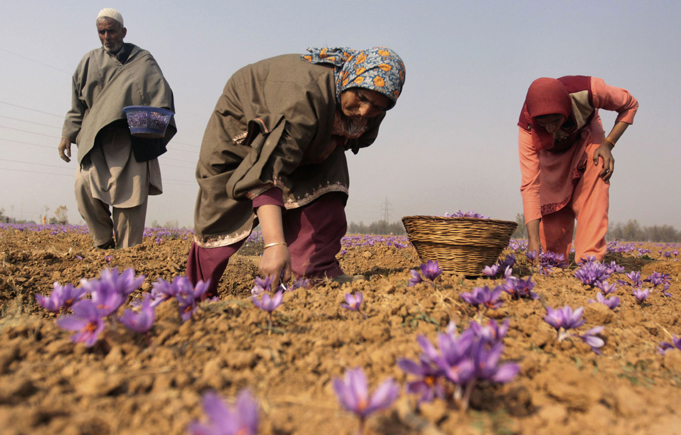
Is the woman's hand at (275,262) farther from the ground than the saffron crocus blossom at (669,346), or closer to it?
farther from the ground

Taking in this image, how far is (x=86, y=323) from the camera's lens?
1.04 meters

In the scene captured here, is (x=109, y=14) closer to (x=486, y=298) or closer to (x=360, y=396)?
(x=486, y=298)

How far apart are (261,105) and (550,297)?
200 centimetres

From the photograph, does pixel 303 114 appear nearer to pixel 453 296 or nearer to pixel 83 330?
pixel 453 296

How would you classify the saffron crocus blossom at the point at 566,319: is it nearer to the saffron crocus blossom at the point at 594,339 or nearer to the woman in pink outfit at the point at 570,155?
the saffron crocus blossom at the point at 594,339

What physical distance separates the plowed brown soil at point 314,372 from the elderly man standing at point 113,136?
386 cm

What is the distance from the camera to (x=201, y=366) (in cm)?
104

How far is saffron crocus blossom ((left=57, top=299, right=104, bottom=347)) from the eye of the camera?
1.02 m

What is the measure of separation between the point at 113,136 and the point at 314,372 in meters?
4.71

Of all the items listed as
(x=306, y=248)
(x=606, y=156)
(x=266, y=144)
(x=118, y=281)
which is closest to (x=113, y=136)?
(x=306, y=248)

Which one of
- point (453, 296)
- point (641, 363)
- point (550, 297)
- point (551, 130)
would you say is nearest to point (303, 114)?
point (453, 296)

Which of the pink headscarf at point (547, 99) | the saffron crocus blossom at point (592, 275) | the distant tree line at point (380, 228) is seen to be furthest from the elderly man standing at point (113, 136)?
the distant tree line at point (380, 228)

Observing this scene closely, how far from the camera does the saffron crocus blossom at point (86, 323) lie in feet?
3.34

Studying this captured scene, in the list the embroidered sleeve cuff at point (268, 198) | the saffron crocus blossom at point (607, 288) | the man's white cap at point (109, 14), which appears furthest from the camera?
the man's white cap at point (109, 14)
